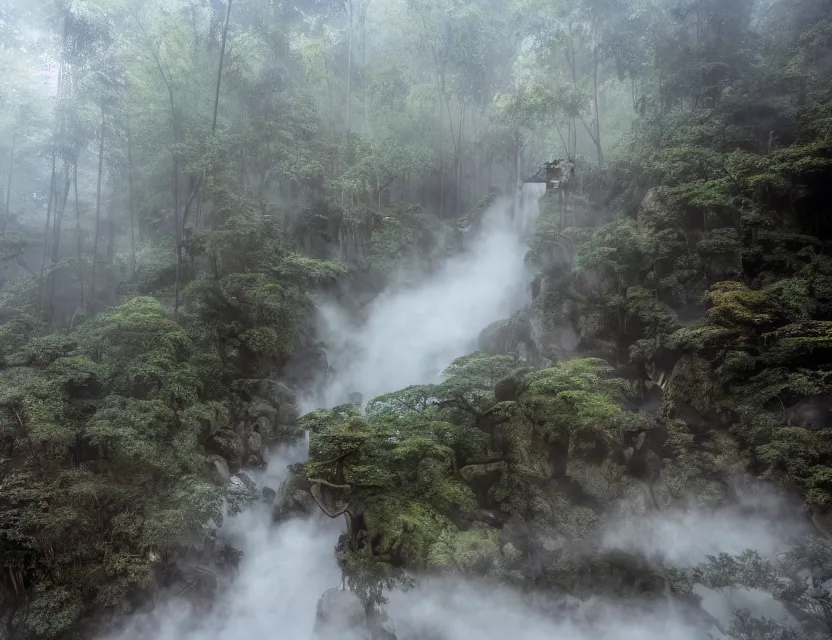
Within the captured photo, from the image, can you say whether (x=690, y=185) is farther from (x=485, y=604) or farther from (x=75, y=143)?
(x=75, y=143)

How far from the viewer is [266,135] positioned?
80.2 ft

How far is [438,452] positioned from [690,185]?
1261cm

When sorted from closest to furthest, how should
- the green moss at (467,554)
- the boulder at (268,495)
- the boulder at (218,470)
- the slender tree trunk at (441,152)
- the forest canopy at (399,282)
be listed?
the green moss at (467,554) → the forest canopy at (399,282) → the boulder at (218,470) → the boulder at (268,495) → the slender tree trunk at (441,152)

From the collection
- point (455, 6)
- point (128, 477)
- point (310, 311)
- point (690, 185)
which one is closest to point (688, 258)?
point (690, 185)

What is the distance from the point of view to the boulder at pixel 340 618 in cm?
1233

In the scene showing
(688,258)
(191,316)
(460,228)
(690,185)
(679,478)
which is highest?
(460,228)

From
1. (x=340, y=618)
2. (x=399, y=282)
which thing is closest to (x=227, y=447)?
(x=340, y=618)

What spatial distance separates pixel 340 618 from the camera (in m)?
12.5

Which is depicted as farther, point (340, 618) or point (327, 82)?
point (327, 82)

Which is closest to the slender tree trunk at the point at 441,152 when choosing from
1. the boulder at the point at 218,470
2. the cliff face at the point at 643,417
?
the cliff face at the point at 643,417

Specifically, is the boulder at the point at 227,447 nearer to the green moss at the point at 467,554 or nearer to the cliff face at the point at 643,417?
the cliff face at the point at 643,417

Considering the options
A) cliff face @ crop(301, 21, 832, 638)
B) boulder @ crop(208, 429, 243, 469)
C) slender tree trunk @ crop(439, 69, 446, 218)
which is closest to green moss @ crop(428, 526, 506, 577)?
cliff face @ crop(301, 21, 832, 638)

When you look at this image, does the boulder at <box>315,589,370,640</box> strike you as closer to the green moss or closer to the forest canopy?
the forest canopy

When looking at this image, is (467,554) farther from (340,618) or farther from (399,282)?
(399,282)
